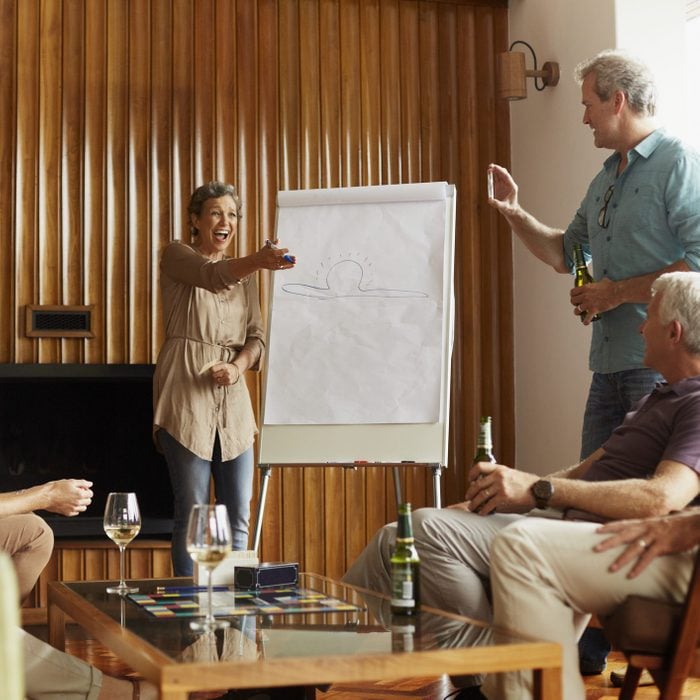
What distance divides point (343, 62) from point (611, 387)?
8.58ft

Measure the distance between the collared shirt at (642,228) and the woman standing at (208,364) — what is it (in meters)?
1.11

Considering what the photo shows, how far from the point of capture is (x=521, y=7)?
542 cm

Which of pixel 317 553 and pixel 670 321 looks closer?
pixel 670 321

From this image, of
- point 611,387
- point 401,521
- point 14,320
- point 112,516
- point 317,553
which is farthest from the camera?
point 317,553

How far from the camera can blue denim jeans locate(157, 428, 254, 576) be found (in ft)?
12.8

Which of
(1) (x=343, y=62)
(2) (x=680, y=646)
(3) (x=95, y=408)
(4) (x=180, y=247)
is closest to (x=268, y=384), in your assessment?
(4) (x=180, y=247)

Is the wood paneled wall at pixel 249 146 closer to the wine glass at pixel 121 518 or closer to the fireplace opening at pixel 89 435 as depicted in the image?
the fireplace opening at pixel 89 435

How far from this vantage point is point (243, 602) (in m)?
2.30

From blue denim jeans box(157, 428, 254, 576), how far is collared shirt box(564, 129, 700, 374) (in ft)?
4.46

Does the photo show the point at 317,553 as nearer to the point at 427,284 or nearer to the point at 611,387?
the point at 427,284

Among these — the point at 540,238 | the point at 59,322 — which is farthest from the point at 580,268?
the point at 59,322

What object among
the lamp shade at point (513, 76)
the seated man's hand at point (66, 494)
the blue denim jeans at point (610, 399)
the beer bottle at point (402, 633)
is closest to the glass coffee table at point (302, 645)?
the beer bottle at point (402, 633)

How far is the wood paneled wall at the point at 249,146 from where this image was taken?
4.89 metres

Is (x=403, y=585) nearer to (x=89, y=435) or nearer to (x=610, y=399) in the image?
(x=610, y=399)
